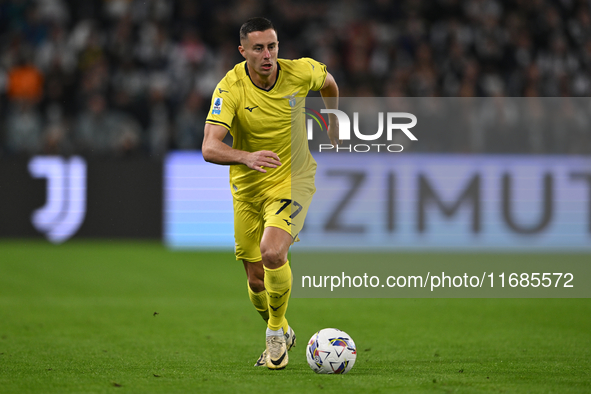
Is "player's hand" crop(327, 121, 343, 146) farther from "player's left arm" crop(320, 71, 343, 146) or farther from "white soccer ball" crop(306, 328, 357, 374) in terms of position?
"white soccer ball" crop(306, 328, 357, 374)

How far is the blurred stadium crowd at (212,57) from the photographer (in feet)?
44.1

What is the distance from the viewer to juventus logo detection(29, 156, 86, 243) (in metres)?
13.0

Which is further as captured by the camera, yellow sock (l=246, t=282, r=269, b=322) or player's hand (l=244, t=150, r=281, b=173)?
yellow sock (l=246, t=282, r=269, b=322)

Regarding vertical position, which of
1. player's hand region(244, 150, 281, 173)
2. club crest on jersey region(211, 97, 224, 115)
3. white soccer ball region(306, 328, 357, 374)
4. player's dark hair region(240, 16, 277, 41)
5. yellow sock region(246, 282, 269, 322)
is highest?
player's dark hair region(240, 16, 277, 41)

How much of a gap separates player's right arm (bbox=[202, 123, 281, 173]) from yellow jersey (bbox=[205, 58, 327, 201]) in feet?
0.88

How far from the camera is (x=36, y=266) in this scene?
11117 mm

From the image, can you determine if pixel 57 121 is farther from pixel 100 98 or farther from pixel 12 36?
pixel 12 36

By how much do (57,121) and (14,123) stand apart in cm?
71

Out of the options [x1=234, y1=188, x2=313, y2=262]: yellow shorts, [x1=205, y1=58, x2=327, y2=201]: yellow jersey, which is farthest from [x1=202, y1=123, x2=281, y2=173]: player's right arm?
[x1=234, y1=188, x2=313, y2=262]: yellow shorts

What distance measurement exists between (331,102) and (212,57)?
9.05 m

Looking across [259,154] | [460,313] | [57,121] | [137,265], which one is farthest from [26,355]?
[57,121]

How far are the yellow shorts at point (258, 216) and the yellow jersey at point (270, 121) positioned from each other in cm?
7

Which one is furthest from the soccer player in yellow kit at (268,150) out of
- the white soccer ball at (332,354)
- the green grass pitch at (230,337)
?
the green grass pitch at (230,337)

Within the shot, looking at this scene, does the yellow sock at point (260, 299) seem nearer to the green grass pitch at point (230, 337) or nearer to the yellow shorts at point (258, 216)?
the yellow shorts at point (258, 216)
